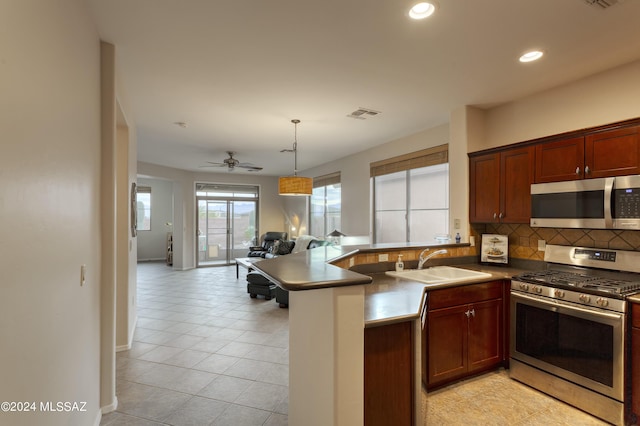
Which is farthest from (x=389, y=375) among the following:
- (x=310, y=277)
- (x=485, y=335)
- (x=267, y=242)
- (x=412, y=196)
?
(x=267, y=242)

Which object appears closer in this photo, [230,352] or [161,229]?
[230,352]

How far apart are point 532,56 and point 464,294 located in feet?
6.60

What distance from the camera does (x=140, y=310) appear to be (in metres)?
4.89

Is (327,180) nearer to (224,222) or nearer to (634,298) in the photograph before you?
(224,222)

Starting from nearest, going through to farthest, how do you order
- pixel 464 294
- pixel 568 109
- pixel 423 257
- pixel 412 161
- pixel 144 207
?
pixel 464 294
pixel 568 109
pixel 423 257
pixel 412 161
pixel 144 207

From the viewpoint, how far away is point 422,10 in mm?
1915

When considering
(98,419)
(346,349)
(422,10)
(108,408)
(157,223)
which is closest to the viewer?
(346,349)

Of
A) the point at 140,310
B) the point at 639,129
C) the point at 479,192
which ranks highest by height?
the point at 639,129

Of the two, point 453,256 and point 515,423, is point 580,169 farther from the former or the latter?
point 515,423

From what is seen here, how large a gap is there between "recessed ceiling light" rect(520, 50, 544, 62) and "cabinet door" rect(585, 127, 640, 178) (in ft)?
2.58

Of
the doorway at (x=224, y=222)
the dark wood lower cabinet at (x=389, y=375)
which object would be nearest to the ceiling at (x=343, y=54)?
the dark wood lower cabinet at (x=389, y=375)

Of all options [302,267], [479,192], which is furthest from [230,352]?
[479,192]

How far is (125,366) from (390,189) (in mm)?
4407

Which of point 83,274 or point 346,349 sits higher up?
point 83,274
